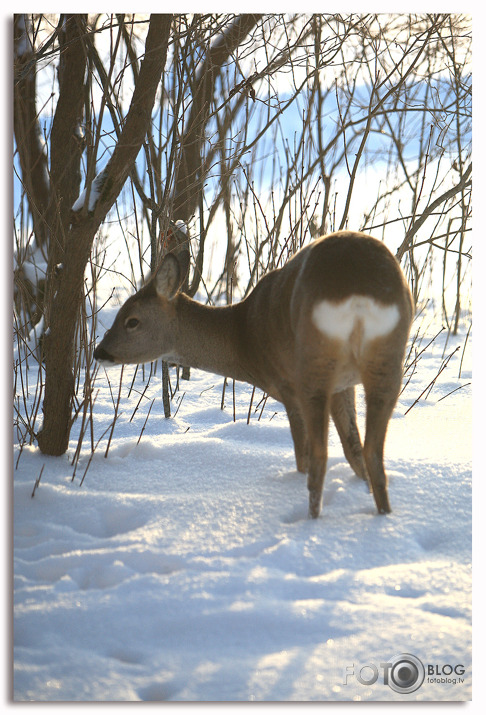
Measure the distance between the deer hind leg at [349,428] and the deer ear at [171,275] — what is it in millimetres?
836

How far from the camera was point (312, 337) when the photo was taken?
87.4 inches

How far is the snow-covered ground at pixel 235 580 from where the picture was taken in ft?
5.86

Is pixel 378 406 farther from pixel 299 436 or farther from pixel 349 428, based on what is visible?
pixel 299 436

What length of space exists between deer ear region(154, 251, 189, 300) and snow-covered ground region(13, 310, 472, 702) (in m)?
0.74

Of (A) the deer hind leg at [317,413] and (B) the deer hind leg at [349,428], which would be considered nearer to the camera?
(A) the deer hind leg at [317,413]

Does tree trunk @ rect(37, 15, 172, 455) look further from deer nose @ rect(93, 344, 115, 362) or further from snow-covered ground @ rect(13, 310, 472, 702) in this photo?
snow-covered ground @ rect(13, 310, 472, 702)

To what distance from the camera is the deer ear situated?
9.50ft

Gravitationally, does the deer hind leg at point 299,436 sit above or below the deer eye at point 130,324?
below

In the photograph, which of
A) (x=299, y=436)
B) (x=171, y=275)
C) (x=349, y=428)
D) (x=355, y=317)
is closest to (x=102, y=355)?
(x=171, y=275)

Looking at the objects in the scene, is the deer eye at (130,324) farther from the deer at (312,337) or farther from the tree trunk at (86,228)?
the tree trunk at (86,228)

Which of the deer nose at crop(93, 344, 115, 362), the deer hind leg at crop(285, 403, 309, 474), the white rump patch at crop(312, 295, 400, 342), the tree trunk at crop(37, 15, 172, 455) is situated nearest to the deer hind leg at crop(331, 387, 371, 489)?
the deer hind leg at crop(285, 403, 309, 474)

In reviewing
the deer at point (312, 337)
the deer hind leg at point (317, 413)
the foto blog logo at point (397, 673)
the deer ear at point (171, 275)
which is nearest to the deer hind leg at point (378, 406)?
the deer at point (312, 337)

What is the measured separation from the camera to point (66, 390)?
2.96 m
